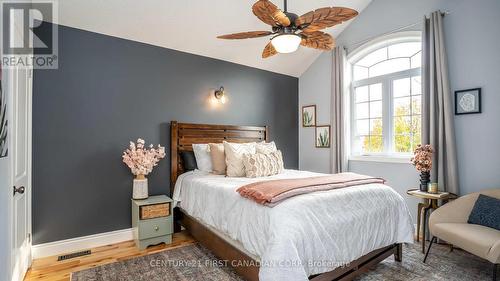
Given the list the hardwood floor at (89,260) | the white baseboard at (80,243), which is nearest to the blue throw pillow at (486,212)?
the hardwood floor at (89,260)

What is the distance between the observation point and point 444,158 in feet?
9.92

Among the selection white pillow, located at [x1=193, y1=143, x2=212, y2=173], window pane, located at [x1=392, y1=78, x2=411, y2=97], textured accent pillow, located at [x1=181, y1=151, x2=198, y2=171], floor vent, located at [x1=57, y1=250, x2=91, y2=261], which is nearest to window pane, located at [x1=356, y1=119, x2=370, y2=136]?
window pane, located at [x1=392, y1=78, x2=411, y2=97]

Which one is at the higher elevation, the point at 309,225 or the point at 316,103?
the point at 316,103

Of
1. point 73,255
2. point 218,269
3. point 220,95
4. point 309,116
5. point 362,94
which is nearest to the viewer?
point 218,269

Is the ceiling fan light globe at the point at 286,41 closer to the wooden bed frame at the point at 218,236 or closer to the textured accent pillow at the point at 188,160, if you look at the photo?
the wooden bed frame at the point at 218,236

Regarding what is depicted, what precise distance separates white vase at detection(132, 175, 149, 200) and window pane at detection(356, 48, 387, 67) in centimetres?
385

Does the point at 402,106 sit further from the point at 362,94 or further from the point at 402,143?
the point at 362,94

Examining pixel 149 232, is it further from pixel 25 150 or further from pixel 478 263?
pixel 478 263

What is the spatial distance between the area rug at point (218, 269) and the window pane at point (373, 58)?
2842 mm

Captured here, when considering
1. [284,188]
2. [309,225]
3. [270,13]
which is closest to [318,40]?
[270,13]

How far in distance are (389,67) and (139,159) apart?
151 inches

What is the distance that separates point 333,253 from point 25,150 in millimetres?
3009

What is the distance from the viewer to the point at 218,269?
239cm

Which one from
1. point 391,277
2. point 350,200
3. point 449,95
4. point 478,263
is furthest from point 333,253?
point 449,95
